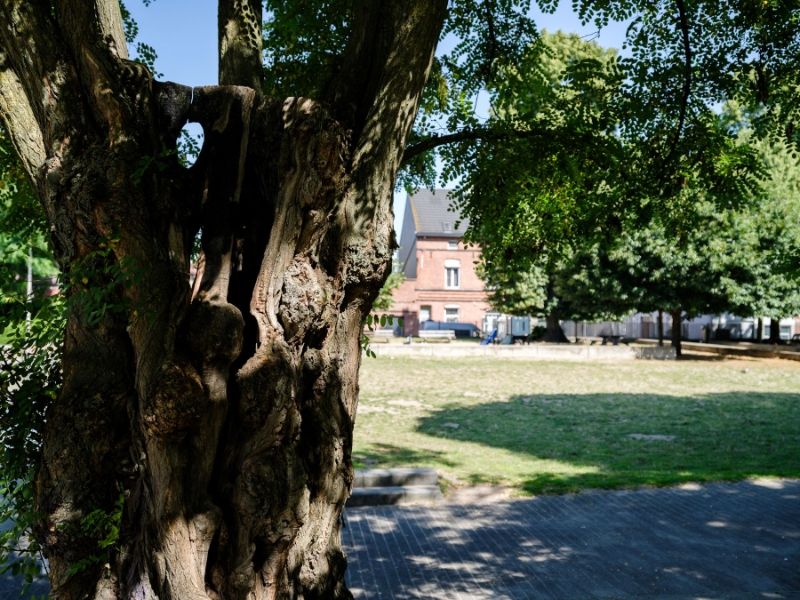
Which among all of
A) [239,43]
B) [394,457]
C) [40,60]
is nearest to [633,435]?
[394,457]

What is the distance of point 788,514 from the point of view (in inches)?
326

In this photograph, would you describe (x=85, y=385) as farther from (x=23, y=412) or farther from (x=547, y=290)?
(x=547, y=290)

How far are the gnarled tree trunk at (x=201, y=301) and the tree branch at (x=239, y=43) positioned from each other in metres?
0.93

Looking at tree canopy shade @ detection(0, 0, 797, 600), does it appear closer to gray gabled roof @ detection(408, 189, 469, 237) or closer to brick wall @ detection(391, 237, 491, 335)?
gray gabled roof @ detection(408, 189, 469, 237)

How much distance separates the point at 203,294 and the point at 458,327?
5651 centimetres

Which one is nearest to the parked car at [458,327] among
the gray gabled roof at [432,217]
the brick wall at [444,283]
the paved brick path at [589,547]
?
the brick wall at [444,283]

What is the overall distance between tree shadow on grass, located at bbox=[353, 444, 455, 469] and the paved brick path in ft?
6.27

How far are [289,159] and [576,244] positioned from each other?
523 centimetres

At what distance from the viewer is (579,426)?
1433 cm

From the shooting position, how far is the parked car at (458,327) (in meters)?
58.1

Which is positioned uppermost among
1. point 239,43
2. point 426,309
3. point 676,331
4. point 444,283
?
point 444,283

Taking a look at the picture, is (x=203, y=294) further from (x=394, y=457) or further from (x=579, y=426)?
(x=579, y=426)

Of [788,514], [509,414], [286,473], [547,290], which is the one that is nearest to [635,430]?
[509,414]

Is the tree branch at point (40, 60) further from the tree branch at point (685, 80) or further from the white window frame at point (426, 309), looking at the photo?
the white window frame at point (426, 309)
